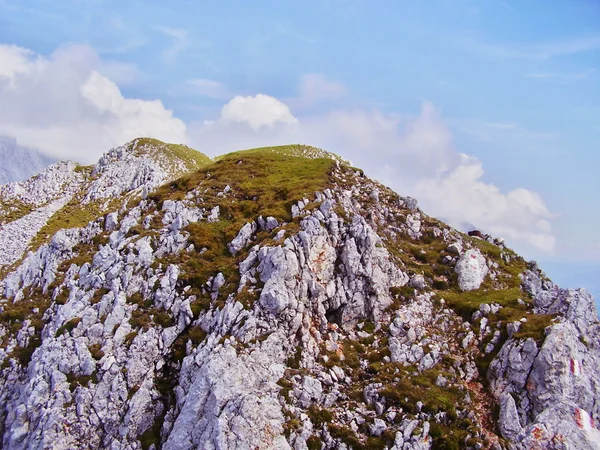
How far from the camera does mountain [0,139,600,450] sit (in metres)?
23.7

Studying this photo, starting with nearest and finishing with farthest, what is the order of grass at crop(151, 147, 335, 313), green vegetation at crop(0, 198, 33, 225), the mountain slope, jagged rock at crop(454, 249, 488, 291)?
grass at crop(151, 147, 335, 313) < jagged rock at crop(454, 249, 488, 291) < the mountain slope < green vegetation at crop(0, 198, 33, 225)

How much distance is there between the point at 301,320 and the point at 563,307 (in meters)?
20.0

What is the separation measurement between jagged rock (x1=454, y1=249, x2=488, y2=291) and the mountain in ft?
0.58

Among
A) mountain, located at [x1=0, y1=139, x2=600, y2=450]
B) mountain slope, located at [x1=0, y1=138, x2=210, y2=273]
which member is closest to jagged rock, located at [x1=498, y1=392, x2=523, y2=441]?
mountain, located at [x1=0, y1=139, x2=600, y2=450]

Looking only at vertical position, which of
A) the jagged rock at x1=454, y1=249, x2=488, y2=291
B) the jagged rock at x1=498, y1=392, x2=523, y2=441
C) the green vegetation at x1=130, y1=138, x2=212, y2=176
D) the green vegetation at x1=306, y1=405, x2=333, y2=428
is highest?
the green vegetation at x1=130, y1=138, x2=212, y2=176

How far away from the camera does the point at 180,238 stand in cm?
3694

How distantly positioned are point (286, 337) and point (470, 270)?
20.0 metres

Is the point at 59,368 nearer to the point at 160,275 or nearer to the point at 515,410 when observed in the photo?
the point at 160,275

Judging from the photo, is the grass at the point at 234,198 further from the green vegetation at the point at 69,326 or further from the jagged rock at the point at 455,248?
the jagged rock at the point at 455,248

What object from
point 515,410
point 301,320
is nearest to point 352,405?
point 301,320

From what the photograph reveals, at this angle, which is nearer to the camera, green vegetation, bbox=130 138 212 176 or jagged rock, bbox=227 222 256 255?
jagged rock, bbox=227 222 256 255

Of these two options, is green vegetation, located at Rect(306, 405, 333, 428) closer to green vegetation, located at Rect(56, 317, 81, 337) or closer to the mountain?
the mountain

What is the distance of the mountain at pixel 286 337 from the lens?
23.7 meters

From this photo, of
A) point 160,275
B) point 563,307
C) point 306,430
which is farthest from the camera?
point 160,275
